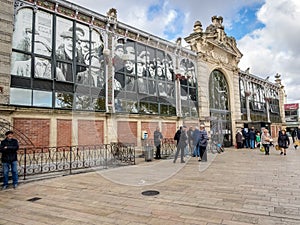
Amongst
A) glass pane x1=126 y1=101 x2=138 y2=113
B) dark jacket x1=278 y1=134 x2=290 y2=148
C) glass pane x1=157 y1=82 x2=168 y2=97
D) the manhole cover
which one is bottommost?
the manhole cover

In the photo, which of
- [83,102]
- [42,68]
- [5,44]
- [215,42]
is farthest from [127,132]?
[215,42]

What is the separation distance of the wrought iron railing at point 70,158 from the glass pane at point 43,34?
13.4 feet

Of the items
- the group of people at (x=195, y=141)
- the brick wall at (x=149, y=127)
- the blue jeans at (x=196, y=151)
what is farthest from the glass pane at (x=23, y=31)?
the blue jeans at (x=196, y=151)

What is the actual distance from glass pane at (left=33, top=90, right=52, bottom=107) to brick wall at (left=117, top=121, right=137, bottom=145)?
12.1 feet

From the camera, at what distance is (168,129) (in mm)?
14703

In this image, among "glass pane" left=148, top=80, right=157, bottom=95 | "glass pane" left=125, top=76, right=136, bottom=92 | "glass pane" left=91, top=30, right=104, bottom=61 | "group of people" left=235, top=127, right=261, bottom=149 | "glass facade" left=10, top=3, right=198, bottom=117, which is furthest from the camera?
"group of people" left=235, top=127, right=261, bottom=149

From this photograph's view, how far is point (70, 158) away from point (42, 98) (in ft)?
9.97

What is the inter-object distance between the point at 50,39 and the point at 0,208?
7567 millimetres

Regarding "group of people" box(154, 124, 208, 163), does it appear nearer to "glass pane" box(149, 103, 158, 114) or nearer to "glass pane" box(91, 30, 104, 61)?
"glass pane" box(149, 103, 158, 114)

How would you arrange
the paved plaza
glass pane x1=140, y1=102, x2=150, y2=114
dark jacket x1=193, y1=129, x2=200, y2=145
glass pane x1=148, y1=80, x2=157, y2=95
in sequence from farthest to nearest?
glass pane x1=148, y1=80, x2=157, y2=95, glass pane x1=140, y1=102, x2=150, y2=114, dark jacket x1=193, y1=129, x2=200, y2=145, the paved plaza

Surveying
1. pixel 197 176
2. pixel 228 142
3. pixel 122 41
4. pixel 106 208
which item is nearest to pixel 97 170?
pixel 197 176

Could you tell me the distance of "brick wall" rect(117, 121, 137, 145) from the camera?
1185 centimetres

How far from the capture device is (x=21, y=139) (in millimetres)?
8414

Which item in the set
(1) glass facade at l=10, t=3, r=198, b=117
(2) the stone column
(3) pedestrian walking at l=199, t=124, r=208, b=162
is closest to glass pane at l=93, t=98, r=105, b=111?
(1) glass facade at l=10, t=3, r=198, b=117
